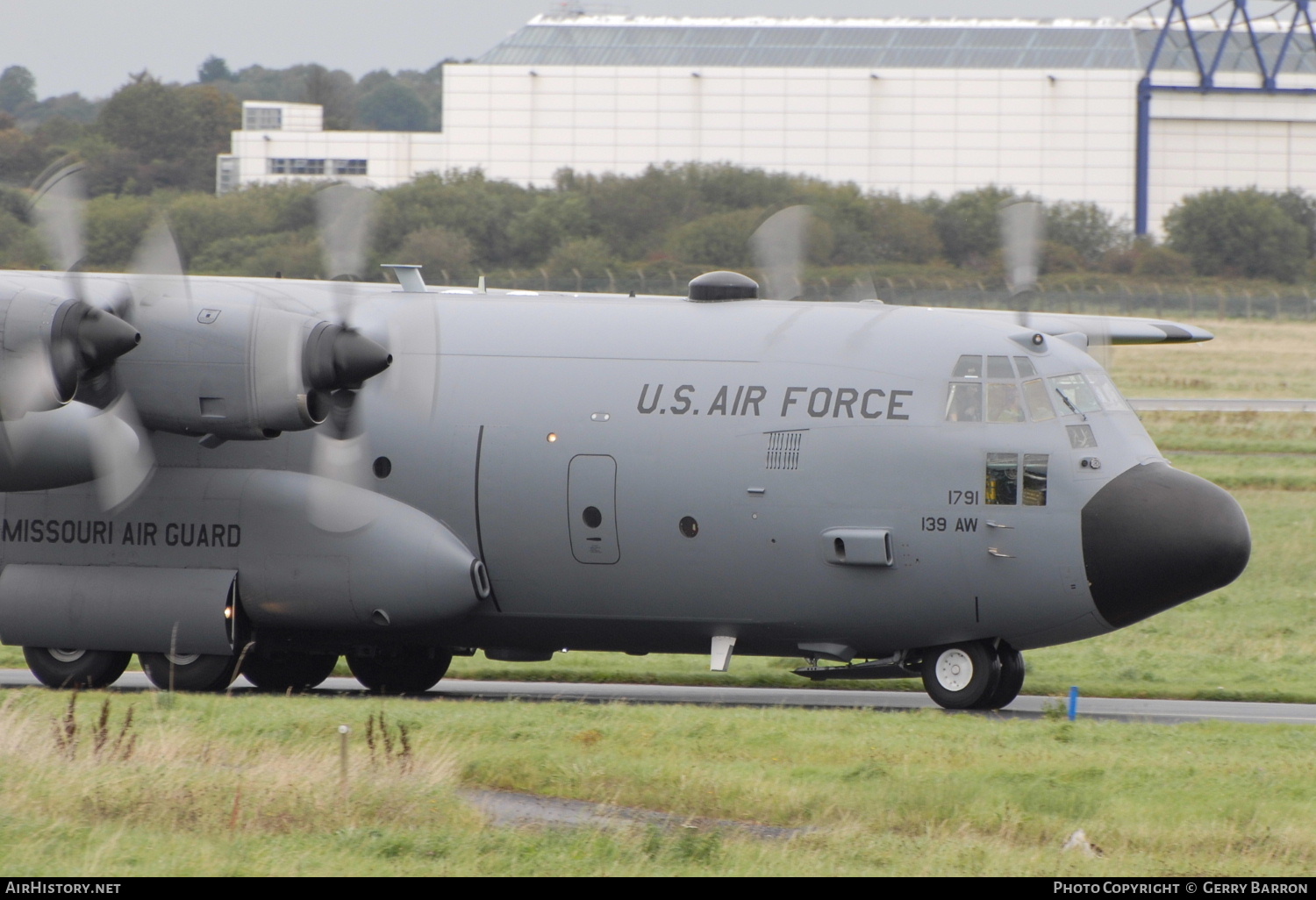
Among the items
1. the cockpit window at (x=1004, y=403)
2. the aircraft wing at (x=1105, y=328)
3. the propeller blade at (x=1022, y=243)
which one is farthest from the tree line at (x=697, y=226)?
the cockpit window at (x=1004, y=403)

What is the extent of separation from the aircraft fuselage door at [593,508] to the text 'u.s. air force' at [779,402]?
30.2 inches

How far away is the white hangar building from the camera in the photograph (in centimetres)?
9106

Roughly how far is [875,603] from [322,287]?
6.96 metres

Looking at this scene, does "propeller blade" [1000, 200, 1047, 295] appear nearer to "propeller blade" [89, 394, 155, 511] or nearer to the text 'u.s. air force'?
the text 'u.s. air force'

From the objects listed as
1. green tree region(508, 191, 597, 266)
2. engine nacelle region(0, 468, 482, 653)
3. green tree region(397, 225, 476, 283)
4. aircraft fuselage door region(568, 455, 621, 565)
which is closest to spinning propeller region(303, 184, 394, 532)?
engine nacelle region(0, 468, 482, 653)

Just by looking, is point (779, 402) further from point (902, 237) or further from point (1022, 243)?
point (902, 237)

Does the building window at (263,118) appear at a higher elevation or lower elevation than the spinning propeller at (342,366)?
higher

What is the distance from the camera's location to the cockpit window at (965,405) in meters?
16.8

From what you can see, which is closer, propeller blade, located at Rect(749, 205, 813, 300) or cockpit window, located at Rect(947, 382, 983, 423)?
cockpit window, located at Rect(947, 382, 983, 423)

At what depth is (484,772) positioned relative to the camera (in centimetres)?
1322

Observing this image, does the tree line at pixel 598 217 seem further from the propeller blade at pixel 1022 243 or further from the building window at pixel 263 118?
the propeller blade at pixel 1022 243

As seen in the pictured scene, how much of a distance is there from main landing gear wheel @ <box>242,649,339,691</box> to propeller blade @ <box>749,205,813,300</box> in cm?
665
